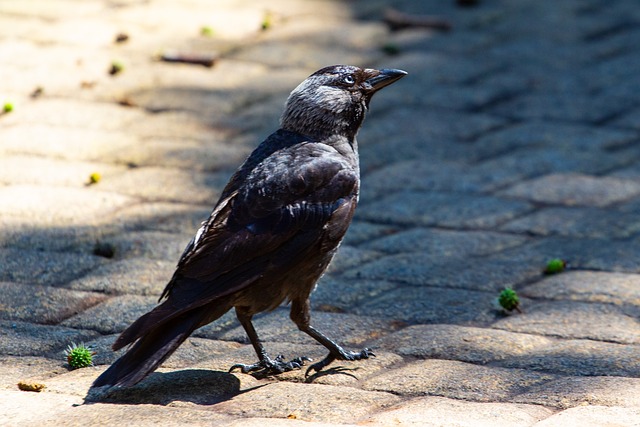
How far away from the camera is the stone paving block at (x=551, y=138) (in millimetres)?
6766

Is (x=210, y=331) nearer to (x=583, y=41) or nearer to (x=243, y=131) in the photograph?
(x=243, y=131)

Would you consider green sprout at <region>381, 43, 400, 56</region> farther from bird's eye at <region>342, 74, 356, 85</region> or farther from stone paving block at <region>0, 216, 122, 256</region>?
bird's eye at <region>342, 74, 356, 85</region>

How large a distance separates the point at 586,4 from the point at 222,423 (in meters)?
6.67

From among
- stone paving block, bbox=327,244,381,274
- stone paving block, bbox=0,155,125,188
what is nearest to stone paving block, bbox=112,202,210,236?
stone paving block, bbox=0,155,125,188

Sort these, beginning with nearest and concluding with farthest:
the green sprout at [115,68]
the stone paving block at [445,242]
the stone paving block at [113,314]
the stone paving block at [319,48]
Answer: the stone paving block at [113,314] → the stone paving block at [445,242] → the green sprout at [115,68] → the stone paving block at [319,48]

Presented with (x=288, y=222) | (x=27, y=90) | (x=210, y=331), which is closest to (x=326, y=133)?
(x=288, y=222)

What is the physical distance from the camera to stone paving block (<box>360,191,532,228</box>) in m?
5.84

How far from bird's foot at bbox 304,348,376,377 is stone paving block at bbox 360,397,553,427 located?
558 millimetres

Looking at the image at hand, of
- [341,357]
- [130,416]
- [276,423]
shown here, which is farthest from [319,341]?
[130,416]

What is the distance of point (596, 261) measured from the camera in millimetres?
5250

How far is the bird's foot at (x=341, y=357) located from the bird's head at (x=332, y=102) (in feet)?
3.20

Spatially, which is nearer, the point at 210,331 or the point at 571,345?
the point at 571,345

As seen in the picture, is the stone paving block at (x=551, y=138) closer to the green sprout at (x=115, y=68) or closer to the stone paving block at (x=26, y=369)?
the green sprout at (x=115, y=68)

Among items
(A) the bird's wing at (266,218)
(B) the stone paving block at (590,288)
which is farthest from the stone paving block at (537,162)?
(A) the bird's wing at (266,218)
